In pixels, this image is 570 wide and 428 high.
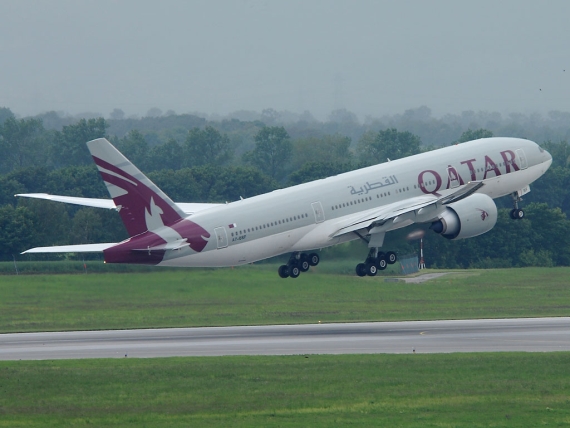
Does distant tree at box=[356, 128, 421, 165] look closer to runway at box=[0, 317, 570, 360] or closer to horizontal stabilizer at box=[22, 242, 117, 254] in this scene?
runway at box=[0, 317, 570, 360]

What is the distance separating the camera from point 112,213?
96000 millimetres

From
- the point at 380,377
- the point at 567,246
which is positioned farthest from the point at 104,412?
the point at 567,246

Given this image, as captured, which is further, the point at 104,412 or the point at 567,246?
the point at 567,246

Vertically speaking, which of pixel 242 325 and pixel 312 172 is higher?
pixel 312 172

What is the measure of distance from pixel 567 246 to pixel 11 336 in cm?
7297

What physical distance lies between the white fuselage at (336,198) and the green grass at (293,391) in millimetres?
9480

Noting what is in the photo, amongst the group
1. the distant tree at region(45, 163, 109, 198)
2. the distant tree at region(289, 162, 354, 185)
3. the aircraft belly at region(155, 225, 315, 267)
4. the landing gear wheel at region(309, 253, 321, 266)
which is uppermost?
the distant tree at region(45, 163, 109, 198)

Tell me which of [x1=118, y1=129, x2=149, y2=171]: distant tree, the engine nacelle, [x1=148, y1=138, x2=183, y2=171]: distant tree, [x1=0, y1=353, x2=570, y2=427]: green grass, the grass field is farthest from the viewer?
[x1=118, y1=129, x2=149, y2=171]: distant tree

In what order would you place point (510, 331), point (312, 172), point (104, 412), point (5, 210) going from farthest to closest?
point (312, 172), point (5, 210), point (510, 331), point (104, 412)

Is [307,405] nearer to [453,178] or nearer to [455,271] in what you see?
[453,178]

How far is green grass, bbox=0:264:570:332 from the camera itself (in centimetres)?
7156

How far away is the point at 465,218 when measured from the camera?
6875cm

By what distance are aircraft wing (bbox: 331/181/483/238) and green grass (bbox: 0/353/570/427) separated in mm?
13552

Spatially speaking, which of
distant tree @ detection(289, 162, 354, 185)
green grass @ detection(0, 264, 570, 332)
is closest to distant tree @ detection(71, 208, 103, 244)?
green grass @ detection(0, 264, 570, 332)
